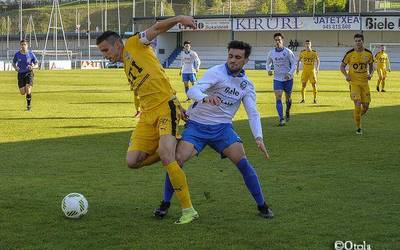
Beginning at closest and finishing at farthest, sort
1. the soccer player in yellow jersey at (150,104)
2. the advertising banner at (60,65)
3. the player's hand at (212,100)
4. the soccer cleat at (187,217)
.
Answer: the player's hand at (212,100), the soccer cleat at (187,217), the soccer player in yellow jersey at (150,104), the advertising banner at (60,65)

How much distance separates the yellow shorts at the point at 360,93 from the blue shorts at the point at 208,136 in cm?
982

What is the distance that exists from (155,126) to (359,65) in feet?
34.0

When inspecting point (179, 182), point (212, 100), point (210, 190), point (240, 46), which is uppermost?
point (240, 46)

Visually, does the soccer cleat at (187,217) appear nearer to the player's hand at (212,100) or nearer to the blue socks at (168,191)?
the blue socks at (168,191)

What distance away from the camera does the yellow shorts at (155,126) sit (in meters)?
8.20

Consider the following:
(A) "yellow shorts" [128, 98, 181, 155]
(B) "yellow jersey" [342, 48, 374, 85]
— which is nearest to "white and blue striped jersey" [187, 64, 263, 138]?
(A) "yellow shorts" [128, 98, 181, 155]

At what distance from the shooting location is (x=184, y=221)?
26.2ft

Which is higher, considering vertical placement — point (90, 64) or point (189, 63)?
point (189, 63)

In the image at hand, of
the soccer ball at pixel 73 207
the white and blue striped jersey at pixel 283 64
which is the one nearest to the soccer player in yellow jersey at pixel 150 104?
the soccer ball at pixel 73 207

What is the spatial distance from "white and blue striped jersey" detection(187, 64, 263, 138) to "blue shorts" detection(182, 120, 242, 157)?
0.20 ft

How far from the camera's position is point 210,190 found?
10203mm

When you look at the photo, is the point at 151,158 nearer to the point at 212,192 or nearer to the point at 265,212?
the point at 265,212

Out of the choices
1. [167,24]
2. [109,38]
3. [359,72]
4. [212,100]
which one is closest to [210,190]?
[212,100]

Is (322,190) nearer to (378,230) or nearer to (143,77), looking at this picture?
(378,230)
